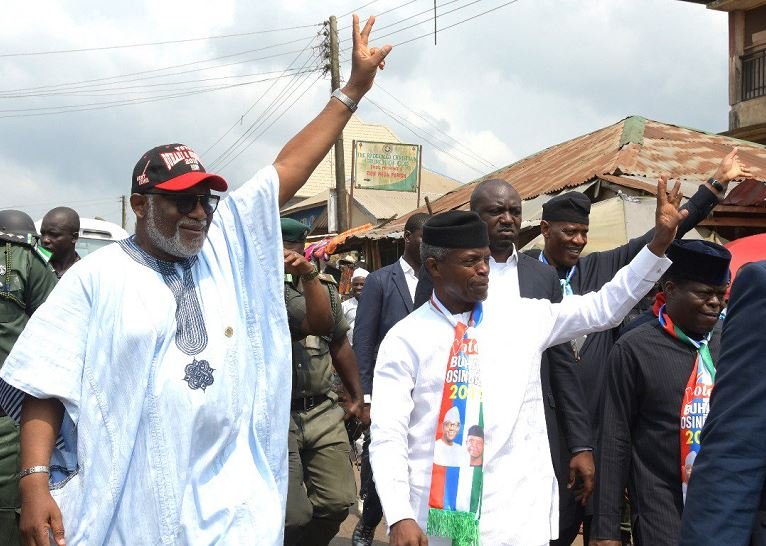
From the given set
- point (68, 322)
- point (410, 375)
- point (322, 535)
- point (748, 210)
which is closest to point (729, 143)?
point (748, 210)

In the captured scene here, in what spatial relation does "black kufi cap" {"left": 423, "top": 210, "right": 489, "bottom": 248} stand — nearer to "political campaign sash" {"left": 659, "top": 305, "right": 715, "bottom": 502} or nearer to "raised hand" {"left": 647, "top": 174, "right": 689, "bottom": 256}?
"raised hand" {"left": 647, "top": 174, "right": 689, "bottom": 256}

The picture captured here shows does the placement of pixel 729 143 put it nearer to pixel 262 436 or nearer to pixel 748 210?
pixel 748 210

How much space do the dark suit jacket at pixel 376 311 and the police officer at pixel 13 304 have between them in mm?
2067

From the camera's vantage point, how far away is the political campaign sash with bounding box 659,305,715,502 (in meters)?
3.81

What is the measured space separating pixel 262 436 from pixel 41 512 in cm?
73

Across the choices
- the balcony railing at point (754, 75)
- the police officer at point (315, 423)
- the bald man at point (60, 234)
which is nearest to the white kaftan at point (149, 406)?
the police officer at point (315, 423)

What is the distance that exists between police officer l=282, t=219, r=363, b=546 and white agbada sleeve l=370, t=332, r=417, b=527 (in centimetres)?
169

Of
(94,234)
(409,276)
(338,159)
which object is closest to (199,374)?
(409,276)

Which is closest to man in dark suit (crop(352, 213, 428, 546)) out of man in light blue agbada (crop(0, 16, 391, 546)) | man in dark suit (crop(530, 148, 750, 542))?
man in dark suit (crop(530, 148, 750, 542))

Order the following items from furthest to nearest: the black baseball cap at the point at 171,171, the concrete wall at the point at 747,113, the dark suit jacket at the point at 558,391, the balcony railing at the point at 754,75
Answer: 1. the balcony railing at the point at 754,75
2. the concrete wall at the point at 747,113
3. the dark suit jacket at the point at 558,391
4. the black baseball cap at the point at 171,171

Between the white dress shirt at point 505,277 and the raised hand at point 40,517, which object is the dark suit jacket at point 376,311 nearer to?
the white dress shirt at point 505,277

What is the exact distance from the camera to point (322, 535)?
5883 mm

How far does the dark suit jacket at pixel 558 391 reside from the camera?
4.77 m

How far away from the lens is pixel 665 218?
13.3 ft
